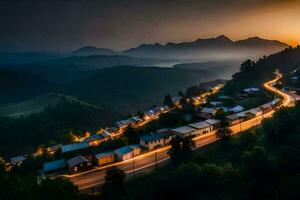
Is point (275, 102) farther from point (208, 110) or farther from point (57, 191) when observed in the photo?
point (57, 191)

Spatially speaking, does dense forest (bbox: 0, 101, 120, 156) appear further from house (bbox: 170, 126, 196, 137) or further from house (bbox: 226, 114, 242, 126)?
house (bbox: 226, 114, 242, 126)

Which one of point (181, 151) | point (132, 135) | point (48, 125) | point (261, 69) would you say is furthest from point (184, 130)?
point (48, 125)

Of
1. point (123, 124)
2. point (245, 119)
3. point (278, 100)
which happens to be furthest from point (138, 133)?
point (278, 100)

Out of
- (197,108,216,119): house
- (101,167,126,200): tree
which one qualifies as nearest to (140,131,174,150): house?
(197,108,216,119): house

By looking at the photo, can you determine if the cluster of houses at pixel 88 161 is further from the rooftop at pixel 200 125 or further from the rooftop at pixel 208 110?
the rooftop at pixel 208 110

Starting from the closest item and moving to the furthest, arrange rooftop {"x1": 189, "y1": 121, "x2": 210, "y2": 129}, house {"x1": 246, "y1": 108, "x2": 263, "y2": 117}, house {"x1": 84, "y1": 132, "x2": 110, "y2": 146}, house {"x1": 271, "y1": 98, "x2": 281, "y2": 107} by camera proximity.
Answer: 1. rooftop {"x1": 189, "y1": 121, "x2": 210, "y2": 129}
2. house {"x1": 246, "y1": 108, "x2": 263, "y2": 117}
3. house {"x1": 271, "y1": 98, "x2": 281, "y2": 107}
4. house {"x1": 84, "y1": 132, "x2": 110, "y2": 146}

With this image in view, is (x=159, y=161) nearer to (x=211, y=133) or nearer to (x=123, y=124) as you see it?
(x=211, y=133)
